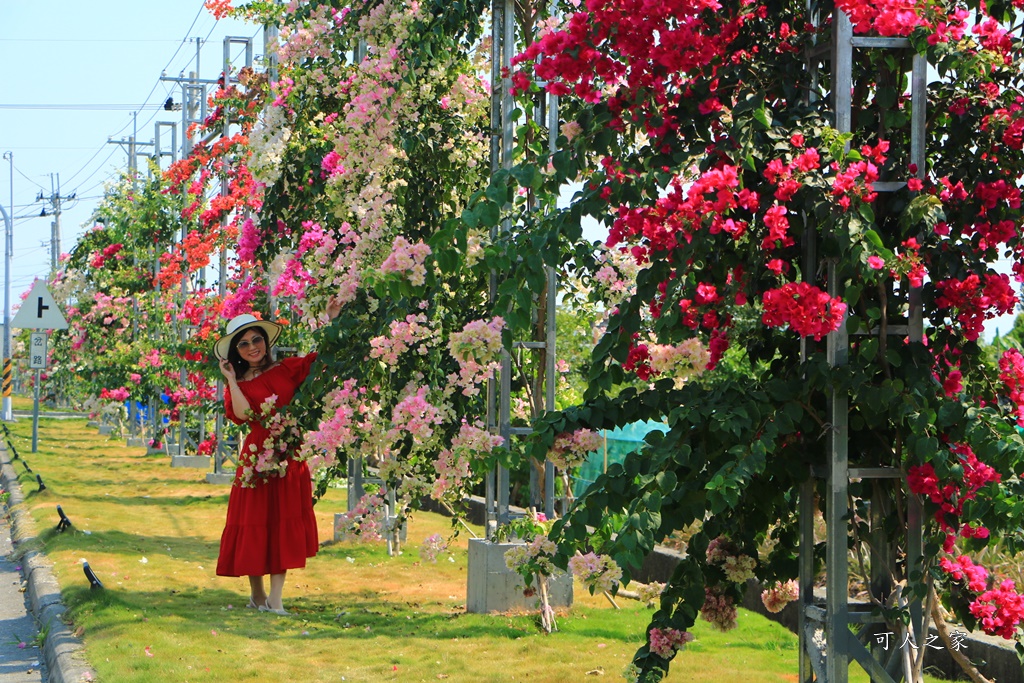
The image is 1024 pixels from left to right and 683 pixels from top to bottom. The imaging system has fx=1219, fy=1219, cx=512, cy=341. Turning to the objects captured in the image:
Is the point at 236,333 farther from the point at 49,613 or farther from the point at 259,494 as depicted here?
the point at 49,613

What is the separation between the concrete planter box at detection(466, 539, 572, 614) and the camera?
7.62 m

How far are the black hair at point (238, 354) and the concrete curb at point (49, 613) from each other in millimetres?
1884

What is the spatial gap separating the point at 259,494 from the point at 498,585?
164 cm

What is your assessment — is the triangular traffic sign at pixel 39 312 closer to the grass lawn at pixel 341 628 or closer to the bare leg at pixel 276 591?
the grass lawn at pixel 341 628

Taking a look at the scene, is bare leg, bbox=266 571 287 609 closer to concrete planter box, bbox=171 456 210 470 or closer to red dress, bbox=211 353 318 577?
red dress, bbox=211 353 318 577

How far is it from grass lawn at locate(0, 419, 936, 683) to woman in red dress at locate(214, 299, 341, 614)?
336mm

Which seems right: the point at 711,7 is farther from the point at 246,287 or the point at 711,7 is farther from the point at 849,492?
the point at 246,287

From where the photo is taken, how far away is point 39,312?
62.7 ft

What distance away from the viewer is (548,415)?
12.7ft

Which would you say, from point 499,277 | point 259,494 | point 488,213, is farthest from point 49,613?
point 488,213

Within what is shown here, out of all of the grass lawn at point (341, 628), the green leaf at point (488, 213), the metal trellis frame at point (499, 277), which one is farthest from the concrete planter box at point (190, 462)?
the green leaf at point (488, 213)

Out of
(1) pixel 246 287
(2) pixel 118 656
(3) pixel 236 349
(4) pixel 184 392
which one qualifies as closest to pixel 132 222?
(4) pixel 184 392

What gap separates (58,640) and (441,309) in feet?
9.60

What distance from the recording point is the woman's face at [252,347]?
7.87 m
